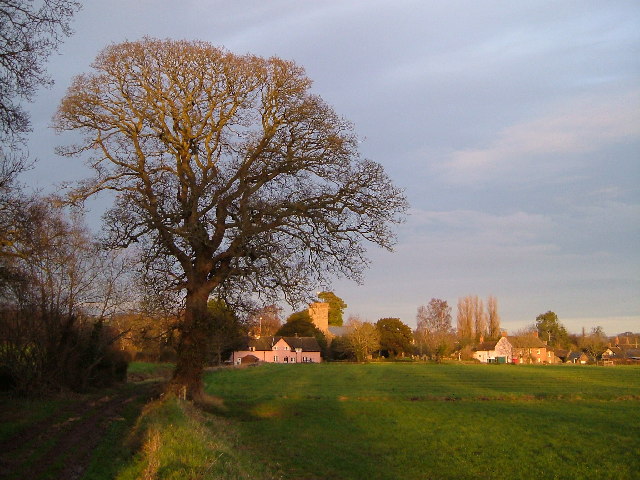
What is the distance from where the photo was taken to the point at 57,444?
559 inches

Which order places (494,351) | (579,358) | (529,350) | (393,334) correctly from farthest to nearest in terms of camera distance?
1. (579,358)
2. (494,351)
3. (529,350)
4. (393,334)

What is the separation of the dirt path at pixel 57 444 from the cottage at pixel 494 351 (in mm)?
120160

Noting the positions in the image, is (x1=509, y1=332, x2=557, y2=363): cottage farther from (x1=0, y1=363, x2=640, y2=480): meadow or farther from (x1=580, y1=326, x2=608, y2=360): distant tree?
(x1=0, y1=363, x2=640, y2=480): meadow

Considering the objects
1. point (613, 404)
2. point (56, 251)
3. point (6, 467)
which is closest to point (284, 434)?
point (6, 467)

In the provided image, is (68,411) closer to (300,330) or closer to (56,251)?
(56,251)

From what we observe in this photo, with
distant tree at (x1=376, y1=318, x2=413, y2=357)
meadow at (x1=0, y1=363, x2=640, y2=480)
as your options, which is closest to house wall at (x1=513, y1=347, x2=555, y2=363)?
distant tree at (x1=376, y1=318, x2=413, y2=357)

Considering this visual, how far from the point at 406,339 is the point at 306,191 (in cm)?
9315

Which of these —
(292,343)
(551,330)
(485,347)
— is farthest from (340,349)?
(551,330)

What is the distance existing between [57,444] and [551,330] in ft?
540

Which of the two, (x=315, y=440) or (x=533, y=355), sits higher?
(x=315, y=440)

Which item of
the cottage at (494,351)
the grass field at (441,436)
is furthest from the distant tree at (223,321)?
the cottage at (494,351)

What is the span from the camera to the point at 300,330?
116 m

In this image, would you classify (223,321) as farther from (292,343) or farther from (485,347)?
(485,347)

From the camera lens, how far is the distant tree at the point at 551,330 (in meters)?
160
